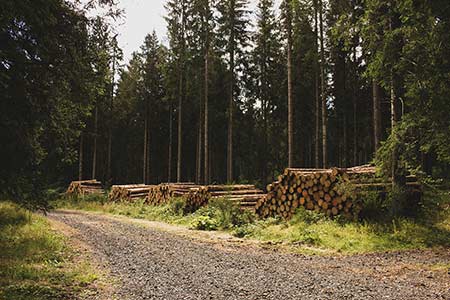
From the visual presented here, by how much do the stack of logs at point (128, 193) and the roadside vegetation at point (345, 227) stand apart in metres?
7.91

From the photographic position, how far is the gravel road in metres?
5.77

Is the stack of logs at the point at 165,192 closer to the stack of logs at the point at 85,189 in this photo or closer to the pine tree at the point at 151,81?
the stack of logs at the point at 85,189

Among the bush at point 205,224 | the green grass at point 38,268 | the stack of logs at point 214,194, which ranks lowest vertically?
the bush at point 205,224

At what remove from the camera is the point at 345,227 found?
11438 mm

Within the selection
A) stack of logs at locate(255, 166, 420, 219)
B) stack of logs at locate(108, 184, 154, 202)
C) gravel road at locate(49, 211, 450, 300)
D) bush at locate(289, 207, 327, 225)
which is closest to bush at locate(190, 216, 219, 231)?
stack of logs at locate(255, 166, 420, 219)

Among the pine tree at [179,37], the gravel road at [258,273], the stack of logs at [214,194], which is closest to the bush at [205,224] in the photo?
the stack of logs at [214,194]

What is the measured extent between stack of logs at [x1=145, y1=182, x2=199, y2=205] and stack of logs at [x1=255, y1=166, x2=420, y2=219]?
633 centimetres

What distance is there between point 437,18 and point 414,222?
231 inches

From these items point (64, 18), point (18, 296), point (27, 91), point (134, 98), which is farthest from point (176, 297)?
point (134, 98)

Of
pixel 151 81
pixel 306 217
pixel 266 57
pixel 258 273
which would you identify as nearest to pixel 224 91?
pixel 266 57

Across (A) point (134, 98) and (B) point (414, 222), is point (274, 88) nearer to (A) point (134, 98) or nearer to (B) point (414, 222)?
(A) point (134, 98)

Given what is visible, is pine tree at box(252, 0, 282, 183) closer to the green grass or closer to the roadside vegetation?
the roadside vegetation

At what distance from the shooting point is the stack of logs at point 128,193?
23688 millimetres

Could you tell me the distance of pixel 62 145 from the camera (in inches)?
373
